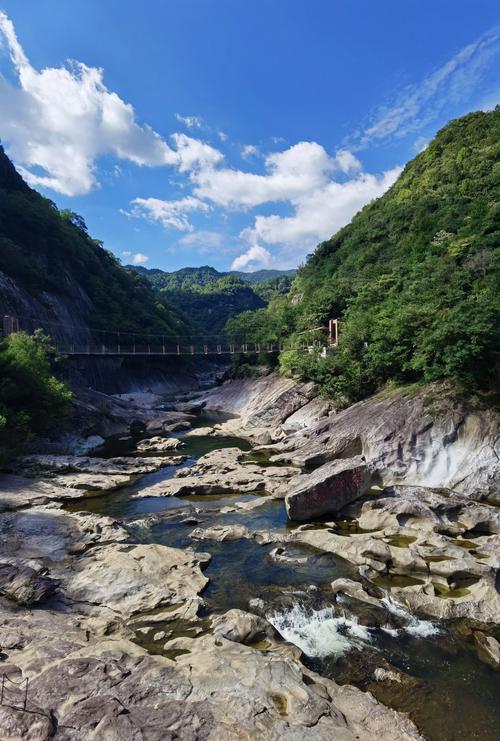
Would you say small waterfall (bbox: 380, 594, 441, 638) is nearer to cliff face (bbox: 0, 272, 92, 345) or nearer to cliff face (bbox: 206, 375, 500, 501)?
cliff face (bbox: 206, 375, 500, 501)

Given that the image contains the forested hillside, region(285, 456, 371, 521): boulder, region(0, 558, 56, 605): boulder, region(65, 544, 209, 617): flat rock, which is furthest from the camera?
the forested hillside

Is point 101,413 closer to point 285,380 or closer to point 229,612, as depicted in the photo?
point 285,380

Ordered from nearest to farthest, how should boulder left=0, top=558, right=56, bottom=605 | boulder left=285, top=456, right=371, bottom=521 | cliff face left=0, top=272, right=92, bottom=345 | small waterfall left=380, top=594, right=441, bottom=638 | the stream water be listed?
the stream water
small waterfall left=380, top=594, right=441, bottom=638
boulder left=0, top=558, right=56, bottom=605
boulder left=285, top=456, right=371, bottom=521
cliff face left=0, top=272, right=92, bottom=345

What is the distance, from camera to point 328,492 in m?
13.8

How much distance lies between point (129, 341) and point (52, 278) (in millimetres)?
13601

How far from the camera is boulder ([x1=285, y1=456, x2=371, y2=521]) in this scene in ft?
44.5

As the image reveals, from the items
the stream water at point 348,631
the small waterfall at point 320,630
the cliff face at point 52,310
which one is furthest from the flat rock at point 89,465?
the cliff face at point 52,310

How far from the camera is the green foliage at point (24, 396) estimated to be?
1923 centimetres

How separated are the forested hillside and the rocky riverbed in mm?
2740

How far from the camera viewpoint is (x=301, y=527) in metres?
13.0

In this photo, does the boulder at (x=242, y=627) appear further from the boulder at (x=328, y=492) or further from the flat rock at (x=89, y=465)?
the flat rock at (x=89, y=465)

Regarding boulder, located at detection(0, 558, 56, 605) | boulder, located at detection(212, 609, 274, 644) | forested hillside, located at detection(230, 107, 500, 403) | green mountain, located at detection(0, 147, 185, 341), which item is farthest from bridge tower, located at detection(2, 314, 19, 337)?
boulder, located at detection(212, 609, 274, 644)

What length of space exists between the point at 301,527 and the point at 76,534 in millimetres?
6687

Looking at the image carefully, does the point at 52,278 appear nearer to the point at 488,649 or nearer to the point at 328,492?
the point at 328,492
